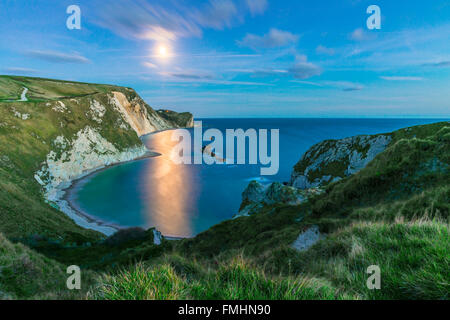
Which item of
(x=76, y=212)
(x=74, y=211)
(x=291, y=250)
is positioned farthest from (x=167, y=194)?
(x=291, y=250)

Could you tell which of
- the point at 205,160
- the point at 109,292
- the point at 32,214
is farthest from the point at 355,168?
the point at 205,160

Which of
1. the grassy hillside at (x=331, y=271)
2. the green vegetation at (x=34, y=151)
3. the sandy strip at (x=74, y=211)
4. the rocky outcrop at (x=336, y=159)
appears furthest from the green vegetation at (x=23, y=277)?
the rocky outcrop at (x=336, y=159)

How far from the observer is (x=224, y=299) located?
2629mm

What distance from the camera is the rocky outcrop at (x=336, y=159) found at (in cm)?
4244

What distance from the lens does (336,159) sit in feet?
153

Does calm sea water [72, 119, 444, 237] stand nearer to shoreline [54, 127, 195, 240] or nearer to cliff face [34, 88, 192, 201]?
shoreline [54, 127, 195, 240]

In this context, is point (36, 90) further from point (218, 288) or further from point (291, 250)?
point (218, 288)

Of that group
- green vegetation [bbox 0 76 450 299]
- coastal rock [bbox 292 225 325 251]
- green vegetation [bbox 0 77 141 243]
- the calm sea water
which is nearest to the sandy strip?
the calm sea water

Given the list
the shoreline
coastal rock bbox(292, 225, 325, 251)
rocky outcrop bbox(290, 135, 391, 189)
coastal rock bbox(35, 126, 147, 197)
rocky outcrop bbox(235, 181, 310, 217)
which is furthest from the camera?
coastal rock bbox(35, 126, 147, 197)

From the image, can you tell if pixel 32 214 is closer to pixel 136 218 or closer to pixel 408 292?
pixel 136 218

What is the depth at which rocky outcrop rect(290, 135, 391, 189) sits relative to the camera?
42.4 m

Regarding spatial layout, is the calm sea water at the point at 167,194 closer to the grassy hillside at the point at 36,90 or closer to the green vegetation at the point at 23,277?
the green vegetation at the point at 23,277
